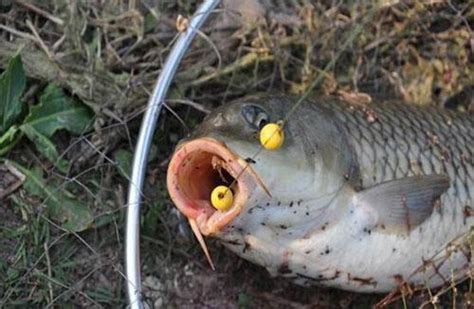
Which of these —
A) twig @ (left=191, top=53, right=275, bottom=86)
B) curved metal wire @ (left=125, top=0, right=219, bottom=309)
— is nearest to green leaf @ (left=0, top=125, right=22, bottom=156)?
curved metal wire @ (left=125, top=0, right=219, bottom=309)

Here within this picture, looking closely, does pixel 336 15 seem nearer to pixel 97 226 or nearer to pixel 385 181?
pixel 385 181

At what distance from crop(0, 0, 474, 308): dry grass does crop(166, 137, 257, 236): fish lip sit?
457 mm

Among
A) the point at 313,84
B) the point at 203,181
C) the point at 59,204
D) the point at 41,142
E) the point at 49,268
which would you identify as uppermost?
the point at 313,84

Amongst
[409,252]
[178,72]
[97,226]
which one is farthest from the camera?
[178,72]

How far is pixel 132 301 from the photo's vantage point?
122 inches

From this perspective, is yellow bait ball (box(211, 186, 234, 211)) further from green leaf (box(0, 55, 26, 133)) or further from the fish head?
green leaf (box(0, 55, 26, 133))

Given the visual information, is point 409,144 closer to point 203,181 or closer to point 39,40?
point 203,181

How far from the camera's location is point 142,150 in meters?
3.26

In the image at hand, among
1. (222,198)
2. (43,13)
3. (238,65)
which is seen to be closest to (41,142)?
(43,13)

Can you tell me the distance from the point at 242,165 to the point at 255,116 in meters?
0.22

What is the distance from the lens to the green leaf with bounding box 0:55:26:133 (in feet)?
10.7

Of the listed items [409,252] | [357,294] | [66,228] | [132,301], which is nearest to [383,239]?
[409,252]

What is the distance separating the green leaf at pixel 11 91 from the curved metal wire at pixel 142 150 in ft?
1.26

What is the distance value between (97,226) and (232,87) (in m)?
0.64
